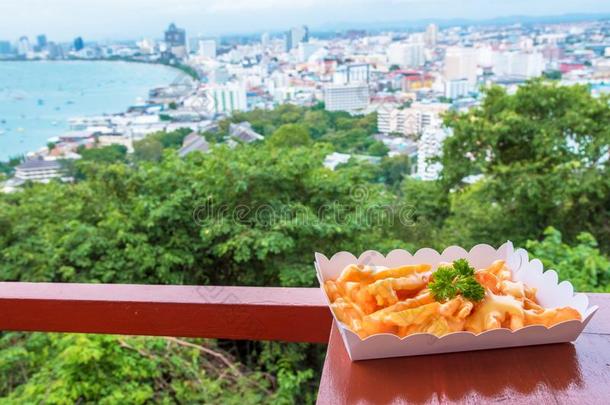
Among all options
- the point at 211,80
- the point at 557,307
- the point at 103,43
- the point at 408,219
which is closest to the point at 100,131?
the point at 103,43

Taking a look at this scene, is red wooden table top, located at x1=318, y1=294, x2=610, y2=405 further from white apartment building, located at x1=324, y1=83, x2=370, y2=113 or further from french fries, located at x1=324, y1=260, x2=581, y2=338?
white apartment building, located at x1=324, y1=83, x2=370, y2=113

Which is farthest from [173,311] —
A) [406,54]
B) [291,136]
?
[406,54]

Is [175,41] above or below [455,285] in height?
above

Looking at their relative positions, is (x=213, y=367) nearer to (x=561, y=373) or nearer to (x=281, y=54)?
(x=561, y=373)

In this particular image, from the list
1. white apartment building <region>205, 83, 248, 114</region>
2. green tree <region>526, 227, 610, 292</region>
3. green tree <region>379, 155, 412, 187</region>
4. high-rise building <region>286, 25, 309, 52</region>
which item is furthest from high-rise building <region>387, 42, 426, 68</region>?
green tree <region>526, 227, 610, 292</region>

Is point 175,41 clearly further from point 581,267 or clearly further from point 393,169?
point 581,267

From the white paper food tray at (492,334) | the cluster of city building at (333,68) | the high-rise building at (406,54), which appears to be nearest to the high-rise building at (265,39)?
the cluster of city building at (333,68)
